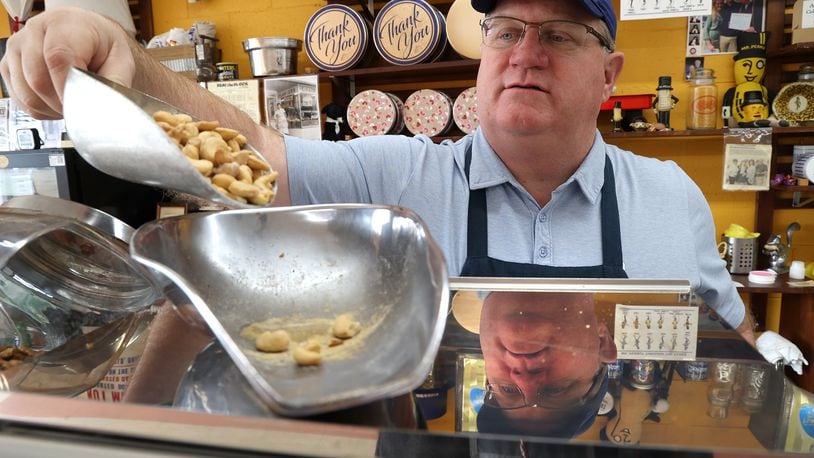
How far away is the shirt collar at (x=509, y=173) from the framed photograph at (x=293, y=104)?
127cm

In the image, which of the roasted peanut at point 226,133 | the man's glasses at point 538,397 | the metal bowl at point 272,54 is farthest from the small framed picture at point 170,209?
the man's glasses at point 538,397

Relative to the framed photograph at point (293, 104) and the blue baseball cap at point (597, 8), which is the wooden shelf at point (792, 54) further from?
the framed photograph at point (293, 104)

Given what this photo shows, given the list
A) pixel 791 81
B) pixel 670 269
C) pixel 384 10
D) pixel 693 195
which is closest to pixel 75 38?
pixel 670 269

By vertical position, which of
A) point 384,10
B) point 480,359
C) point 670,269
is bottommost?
point 670,269

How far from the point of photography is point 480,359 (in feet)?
1.62

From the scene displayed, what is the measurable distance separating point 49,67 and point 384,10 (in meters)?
1.62

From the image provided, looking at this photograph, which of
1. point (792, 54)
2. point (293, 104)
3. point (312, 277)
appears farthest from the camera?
point (293, 104)

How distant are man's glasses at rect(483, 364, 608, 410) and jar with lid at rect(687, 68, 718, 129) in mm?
2039

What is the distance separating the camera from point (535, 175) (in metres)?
1.27

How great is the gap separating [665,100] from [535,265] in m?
1.31

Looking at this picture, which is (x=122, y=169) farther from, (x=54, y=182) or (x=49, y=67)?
(x=54, y=182)

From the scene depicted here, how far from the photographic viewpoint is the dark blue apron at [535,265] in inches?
45.5

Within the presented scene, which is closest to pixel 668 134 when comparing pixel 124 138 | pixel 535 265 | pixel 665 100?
pixel 665 100

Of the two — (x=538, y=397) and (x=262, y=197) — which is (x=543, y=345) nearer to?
(x=538, y=397)
